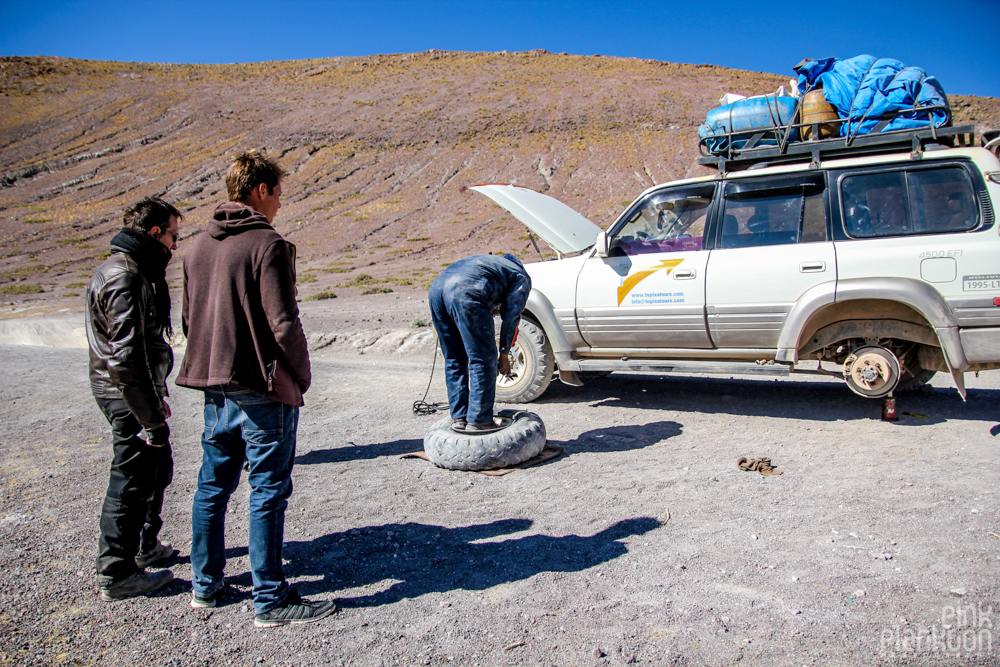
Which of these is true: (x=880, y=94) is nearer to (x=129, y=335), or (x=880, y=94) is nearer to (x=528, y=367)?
(x=528, y=367)

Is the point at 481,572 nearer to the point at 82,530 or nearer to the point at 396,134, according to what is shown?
the point at 82,530

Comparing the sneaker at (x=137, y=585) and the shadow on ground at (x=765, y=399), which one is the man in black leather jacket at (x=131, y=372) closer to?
the sneaker at (x=137, y=585)

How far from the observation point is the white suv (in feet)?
15.6

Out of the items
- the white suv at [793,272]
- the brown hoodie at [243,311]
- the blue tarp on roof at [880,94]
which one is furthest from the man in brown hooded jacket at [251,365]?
the blue tarp on roof at [880,94]

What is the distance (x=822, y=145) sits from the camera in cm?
539

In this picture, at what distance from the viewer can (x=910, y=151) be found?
16.8 ft

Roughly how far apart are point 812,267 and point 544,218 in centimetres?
244

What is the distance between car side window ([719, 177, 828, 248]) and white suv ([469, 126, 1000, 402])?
0.01m

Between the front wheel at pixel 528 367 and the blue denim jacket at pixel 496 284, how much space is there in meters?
1.52

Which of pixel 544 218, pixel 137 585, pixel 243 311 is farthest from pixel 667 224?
pixel 137 585

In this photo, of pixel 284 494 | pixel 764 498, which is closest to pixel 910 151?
pixel 764 498

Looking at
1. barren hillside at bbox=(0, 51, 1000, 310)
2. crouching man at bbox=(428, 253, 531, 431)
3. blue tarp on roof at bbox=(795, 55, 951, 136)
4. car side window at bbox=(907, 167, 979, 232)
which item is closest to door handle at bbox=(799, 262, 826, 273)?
car side window at bbox=(907, 167, 979, 232)

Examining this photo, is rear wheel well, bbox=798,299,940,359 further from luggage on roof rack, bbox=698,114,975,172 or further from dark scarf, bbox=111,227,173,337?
dark scarf, bbox=111,227,173,337

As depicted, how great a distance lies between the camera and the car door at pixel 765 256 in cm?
518
